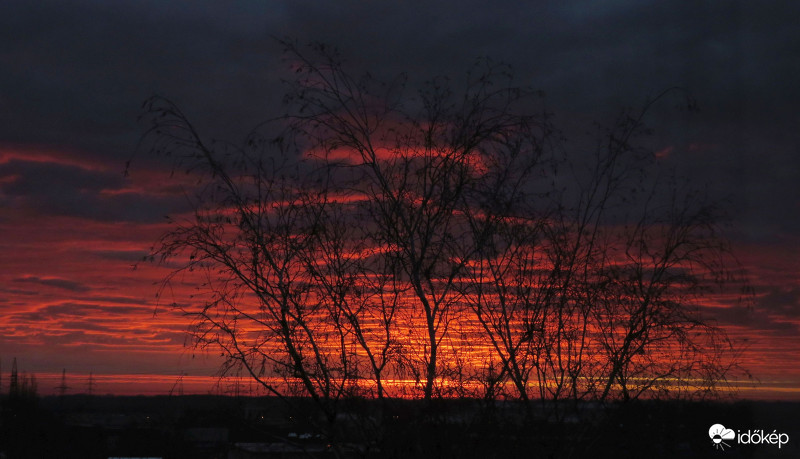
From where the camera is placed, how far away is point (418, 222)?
7.64 metres

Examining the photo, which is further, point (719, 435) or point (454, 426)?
point (719, 435)

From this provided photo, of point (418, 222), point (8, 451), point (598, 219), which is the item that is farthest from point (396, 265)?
point (8, 451)

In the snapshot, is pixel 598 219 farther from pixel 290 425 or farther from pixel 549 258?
pixel 290 425

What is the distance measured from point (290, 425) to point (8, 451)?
62.5ft

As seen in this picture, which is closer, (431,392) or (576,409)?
(431,392)

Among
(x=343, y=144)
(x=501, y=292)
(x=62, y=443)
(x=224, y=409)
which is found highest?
(x=343, y=144)

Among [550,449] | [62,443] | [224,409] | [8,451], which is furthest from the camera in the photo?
[62,443]

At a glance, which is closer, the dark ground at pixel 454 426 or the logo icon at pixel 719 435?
the dark ground at pixel 454 426

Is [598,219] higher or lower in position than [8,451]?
higher

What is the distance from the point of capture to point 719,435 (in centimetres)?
970

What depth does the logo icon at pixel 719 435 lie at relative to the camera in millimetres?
9517

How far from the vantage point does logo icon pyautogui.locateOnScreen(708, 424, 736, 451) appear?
31.2 ft

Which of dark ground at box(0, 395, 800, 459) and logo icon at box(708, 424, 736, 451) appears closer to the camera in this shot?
dark ground at box(0, 395, 800, 459)

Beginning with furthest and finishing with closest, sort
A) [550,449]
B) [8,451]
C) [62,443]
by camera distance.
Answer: [62,443] < [8,451] < [550,449]
